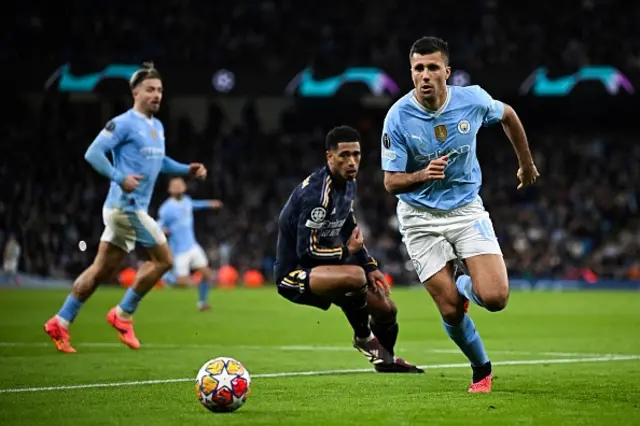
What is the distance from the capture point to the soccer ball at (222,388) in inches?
275

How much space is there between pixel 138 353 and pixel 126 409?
15.1 feet

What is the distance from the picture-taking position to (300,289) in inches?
396

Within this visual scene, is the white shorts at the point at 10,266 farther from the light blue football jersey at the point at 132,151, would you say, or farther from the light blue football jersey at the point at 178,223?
the light blue football jersey at the point at 132,151

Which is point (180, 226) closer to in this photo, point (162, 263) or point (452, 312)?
point (162, 263)

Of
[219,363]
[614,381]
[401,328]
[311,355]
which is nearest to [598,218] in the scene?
[401,328]

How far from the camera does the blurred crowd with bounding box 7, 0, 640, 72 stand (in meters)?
34.0

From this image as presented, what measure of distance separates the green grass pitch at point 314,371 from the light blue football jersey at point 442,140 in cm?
146

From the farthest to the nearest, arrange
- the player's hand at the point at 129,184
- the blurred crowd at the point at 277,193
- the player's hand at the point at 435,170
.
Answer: the blurred crowd at the point at 277,193 → the player's hand at the point at 129,184 → the player's hand at the point at 435,170

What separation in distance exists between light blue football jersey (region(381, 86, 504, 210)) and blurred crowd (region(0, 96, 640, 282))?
77.6 ft

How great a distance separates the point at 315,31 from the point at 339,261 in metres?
25.9

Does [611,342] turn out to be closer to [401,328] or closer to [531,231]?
[401,328]

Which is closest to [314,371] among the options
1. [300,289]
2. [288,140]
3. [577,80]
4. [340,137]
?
[300,289]

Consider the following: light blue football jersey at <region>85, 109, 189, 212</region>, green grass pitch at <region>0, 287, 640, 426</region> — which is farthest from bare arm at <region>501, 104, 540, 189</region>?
light blue football jersey at <region>85, 109, 189, 212</region>

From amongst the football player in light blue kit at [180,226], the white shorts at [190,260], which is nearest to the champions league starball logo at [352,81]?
the football player in light blue kit at [180,226]
